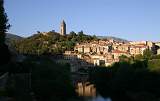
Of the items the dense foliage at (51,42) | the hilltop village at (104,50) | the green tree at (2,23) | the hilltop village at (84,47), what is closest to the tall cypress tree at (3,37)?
the green tree at (2,23)

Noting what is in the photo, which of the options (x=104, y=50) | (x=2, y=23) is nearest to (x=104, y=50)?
(x=104, y=50)

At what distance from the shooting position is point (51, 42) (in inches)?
4183

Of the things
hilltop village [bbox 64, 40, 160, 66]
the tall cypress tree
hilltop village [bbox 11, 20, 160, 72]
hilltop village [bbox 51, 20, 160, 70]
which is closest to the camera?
the tall cypress tree

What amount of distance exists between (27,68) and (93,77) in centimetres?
2556

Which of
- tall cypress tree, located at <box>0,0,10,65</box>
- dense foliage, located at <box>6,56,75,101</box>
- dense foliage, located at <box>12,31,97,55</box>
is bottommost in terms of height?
dense foliage, located at <box>6,56,75,101</box>

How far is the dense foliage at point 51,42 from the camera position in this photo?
90.4 metres

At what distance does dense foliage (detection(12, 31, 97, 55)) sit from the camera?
9038 centimetres

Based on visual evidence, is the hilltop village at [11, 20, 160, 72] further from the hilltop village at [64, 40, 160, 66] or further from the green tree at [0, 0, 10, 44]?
the green tree at [0, 0, 10, 44]

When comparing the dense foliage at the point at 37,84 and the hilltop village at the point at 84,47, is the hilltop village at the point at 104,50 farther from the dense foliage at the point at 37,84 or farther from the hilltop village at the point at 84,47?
the dense foliage at the point at 37,84

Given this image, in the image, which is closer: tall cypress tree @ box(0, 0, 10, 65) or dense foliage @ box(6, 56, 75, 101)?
dense foliage @ box(6, 56, 75, 101)

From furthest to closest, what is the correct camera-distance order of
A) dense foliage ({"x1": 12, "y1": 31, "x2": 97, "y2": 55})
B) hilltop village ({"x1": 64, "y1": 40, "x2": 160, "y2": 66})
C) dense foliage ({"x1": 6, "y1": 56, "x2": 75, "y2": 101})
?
hilltop village ({"x1": 64, "y1": 40, "x2": 160, "y2": 66}) → dense foliage ({"x1": 12, "y1": 31, "x2": 97, "y2": 55}) → dense foliage ({"x1": 6, "y1": 56, "x2": 75, "y2": 101})

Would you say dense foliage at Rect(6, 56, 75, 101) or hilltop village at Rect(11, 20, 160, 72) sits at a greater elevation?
hilltop village at Rect(11, 20, 160, 72)

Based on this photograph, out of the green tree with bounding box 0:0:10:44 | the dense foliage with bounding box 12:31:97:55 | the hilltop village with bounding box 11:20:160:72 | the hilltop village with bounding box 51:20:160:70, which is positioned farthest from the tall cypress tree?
the hilltop village with bounding box 51:20:160:70

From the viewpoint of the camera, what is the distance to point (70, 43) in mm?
112938
